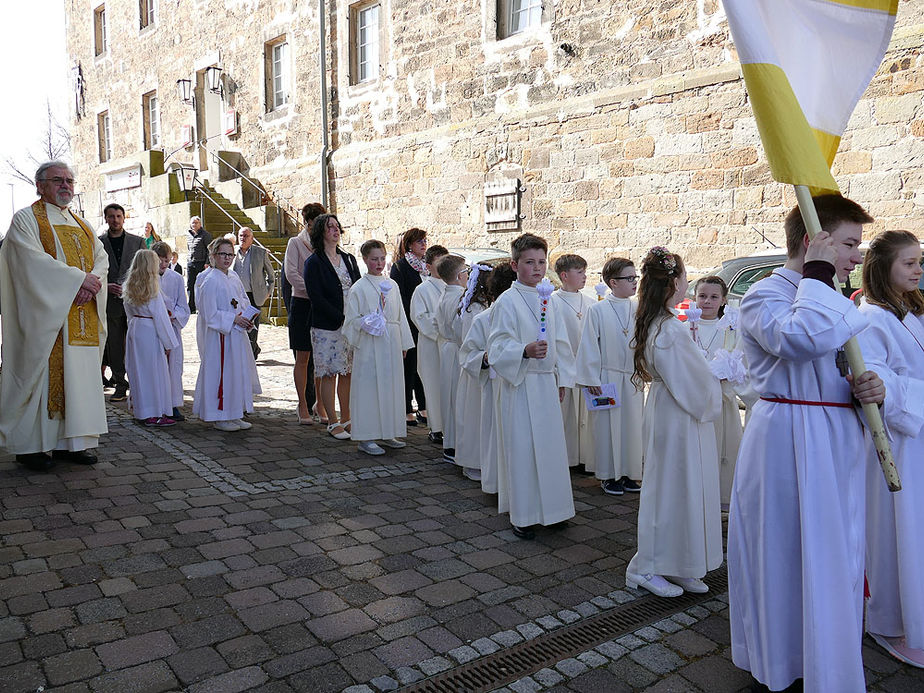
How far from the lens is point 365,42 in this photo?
15.5 meters

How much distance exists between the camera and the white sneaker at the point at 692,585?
12.6 feet

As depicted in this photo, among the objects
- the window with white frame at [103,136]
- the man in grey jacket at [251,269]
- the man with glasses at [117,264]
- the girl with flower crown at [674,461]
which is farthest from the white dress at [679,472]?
the window with white frame at [103,136]

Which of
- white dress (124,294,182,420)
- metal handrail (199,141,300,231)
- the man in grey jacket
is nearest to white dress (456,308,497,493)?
white dress (124,294,182,420)

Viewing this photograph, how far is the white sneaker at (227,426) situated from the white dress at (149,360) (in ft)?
1.81

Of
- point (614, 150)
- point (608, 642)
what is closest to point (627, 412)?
point (608, 642)

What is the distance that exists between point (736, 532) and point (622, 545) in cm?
164

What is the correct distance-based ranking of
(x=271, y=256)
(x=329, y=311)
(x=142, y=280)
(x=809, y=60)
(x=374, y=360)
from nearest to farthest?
1. (x=809, y=60)
2. (x=374, y=360)
3. (x=329, y=311)
4. (x=142, y=280)
5. (x=271, y=256)

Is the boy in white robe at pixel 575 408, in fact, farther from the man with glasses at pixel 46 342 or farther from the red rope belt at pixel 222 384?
the man with glasses at pixel 46 342

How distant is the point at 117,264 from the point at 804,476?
7.64m

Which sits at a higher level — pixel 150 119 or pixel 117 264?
pixel 150 119

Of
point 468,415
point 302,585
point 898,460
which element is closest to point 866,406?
point 898,460

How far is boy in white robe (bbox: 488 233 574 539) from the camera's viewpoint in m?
4.56

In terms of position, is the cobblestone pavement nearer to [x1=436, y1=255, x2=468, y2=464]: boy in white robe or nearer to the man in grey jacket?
[x1=436, y1=255, x2=468, y2=464]: boy in white robe

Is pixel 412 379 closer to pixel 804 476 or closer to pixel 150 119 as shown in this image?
pixel 804 476
